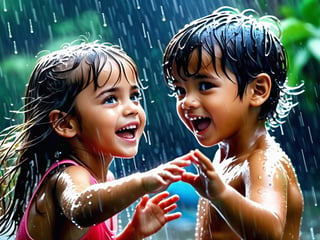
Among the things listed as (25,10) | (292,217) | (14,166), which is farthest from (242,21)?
(25,10)

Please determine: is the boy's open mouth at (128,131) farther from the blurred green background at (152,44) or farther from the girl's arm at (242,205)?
the blurred green background at (152,44)

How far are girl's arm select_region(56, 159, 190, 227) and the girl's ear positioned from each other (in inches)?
10.9

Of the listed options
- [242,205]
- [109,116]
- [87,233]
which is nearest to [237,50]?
[109,116]

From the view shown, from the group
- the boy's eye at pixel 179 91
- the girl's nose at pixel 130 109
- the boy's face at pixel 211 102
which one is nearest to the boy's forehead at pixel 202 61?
the boy's face at pixel 211 102

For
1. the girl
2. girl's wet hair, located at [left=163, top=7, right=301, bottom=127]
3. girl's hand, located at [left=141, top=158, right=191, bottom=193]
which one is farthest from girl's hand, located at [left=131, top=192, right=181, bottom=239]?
girl's hand, located at [left=141, top=158, right=191, bottom=193]

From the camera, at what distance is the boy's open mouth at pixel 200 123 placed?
2.61m

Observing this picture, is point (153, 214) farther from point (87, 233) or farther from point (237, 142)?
point (237, 142)

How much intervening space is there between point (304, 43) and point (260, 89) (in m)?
6.28

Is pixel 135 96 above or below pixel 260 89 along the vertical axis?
above

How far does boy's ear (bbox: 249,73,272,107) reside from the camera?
263 cm

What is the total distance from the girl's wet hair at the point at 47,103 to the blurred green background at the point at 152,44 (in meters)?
5.92

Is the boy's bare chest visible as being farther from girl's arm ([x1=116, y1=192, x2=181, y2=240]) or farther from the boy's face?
girl's arm ([x1=116, y1=192, x2=181, y2=240])

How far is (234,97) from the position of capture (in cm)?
259

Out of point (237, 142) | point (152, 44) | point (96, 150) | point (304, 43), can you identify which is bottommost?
point (237, 142)
